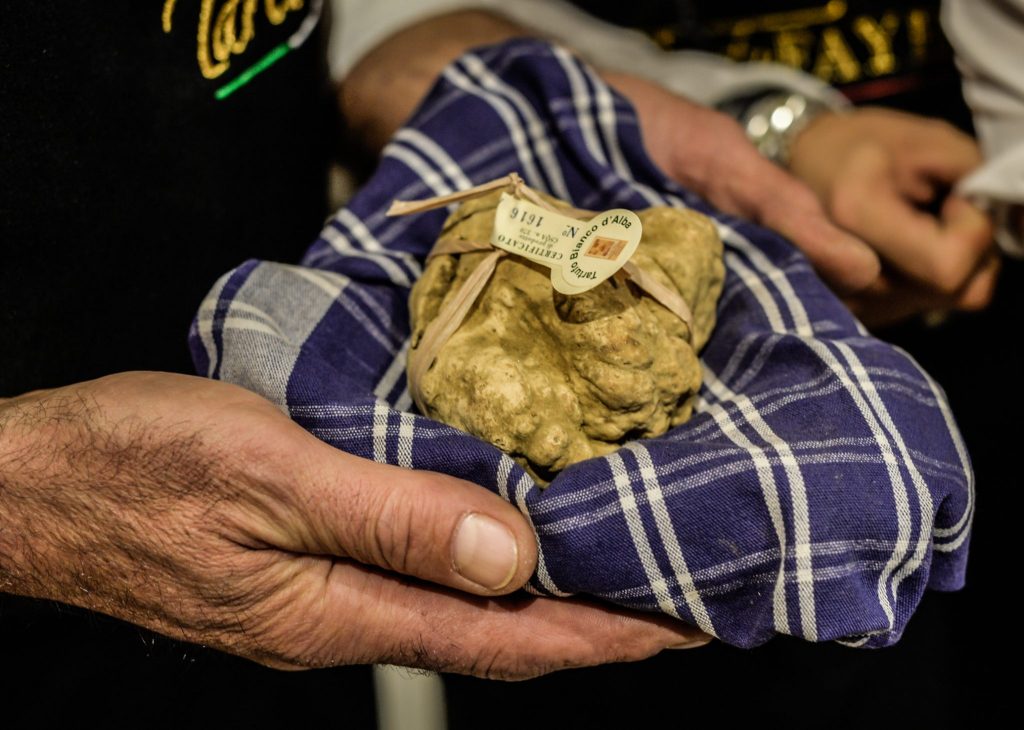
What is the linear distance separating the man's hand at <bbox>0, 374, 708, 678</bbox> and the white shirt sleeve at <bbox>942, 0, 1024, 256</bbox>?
63cm

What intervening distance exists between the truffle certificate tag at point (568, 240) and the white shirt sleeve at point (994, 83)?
1.75ft

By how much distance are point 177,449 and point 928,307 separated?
91 cm

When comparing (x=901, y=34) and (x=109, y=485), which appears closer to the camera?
(x=109, y=485)

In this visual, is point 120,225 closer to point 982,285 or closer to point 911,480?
point 911,480

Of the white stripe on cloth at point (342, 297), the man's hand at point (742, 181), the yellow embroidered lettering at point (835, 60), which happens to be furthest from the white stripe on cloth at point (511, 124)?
the yellow embroidered lettering at point (835, 60)

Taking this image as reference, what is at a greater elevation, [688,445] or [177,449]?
[177,449]

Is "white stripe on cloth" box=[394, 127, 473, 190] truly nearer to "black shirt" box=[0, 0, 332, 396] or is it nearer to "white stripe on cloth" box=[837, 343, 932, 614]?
"black shirt" box=[0, 0, 332, 396]

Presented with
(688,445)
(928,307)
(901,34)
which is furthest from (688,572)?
(901,34)

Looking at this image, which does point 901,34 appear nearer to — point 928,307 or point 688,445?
point 928,307

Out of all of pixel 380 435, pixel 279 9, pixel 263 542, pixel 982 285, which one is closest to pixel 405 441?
pixel 380 435

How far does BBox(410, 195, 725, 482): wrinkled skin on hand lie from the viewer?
25.3 inches

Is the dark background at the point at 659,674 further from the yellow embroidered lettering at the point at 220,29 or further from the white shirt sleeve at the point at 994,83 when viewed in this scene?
the white shirt sleeve at the point at 994,83

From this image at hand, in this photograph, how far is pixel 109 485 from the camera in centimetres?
62

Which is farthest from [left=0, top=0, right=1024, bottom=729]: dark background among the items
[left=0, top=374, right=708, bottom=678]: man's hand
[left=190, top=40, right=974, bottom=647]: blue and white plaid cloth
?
[left=190, top=40, right=974, bottom=647]: blue and white plaid cloth
